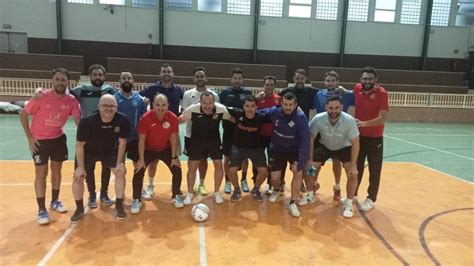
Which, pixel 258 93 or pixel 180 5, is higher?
pixel 180 5

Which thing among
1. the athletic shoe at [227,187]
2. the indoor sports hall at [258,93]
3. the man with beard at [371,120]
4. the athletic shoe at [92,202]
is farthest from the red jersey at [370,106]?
the athletic shoe at [92,202]

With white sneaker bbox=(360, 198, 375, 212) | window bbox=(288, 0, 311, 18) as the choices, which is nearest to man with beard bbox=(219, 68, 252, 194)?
white sneaker bbox=(360, 198, 375, 212)

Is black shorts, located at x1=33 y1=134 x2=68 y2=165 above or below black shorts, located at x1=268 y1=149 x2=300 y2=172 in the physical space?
above

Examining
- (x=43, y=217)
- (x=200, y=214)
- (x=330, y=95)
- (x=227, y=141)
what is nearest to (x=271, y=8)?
(x=330, y=95)

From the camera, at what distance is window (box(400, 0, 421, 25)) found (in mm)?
20734

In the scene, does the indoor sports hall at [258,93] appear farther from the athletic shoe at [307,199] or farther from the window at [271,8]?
the athletic shoe at [307,199]

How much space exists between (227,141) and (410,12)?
19468mm

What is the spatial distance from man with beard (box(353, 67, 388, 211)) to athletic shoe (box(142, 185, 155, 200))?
3.30 metres

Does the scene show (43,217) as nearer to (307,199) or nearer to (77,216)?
(77,216)

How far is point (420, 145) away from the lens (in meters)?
11.4

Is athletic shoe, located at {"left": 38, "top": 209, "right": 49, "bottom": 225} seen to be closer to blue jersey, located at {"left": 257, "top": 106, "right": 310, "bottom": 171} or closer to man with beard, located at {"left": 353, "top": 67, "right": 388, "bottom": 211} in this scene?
blue jersey, located at {"left": 257, "top": 106, "right": 310, "bottom": 171}

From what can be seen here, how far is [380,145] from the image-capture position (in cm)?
542

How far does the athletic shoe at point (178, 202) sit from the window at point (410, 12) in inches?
790

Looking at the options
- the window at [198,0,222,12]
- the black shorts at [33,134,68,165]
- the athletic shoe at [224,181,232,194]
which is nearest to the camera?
the black shorts at [33,134,68,165]
